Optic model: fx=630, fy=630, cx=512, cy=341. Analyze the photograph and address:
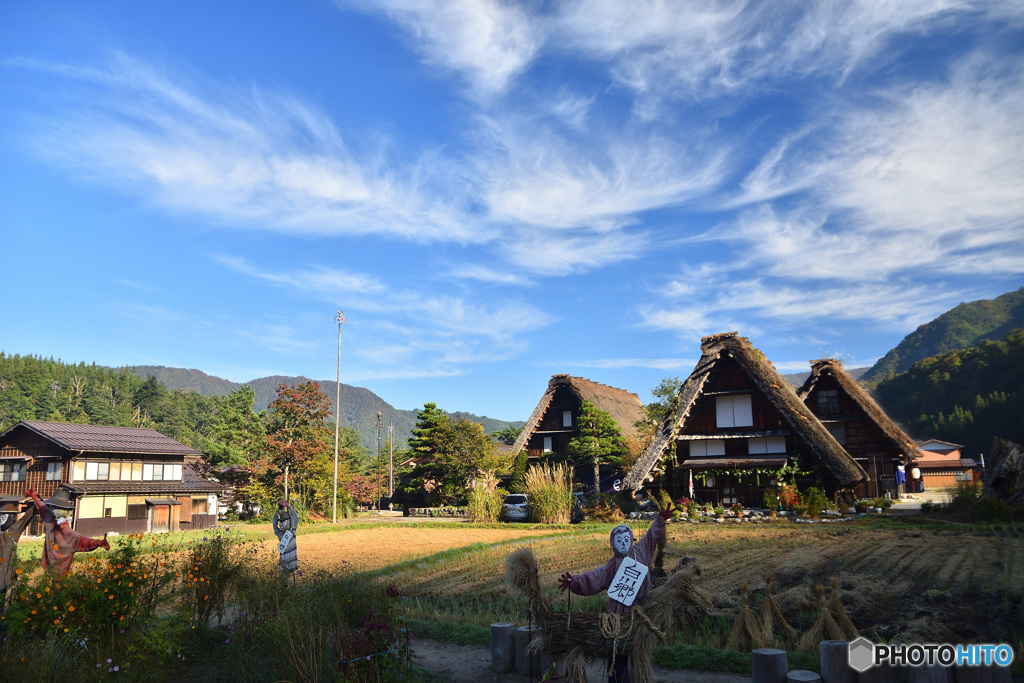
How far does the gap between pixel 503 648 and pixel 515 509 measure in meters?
19.6

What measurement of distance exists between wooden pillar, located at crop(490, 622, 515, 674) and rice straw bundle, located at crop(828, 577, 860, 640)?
11.2ft

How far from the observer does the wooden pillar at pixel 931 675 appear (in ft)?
15.2

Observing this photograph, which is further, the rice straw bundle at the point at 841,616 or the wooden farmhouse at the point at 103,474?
the wooden farmhouse at the point at 103,474

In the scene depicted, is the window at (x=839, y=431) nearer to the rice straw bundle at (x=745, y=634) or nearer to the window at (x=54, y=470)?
the rice straw bundle at (x=745, y=634)

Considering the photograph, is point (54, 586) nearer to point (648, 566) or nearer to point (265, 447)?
point (648, 566)

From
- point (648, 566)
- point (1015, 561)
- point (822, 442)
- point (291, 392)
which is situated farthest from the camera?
point (291, 392)

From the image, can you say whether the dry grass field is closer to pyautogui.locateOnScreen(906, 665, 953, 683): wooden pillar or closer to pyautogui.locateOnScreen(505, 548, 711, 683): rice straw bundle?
pyautogui.locateOnScreen(906, 665, 953, 683): wooden pillar

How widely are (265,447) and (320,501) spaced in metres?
6.76

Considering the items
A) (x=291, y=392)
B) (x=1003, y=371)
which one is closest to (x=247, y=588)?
(x=291, y=392)

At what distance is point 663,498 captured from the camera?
23.9 metres

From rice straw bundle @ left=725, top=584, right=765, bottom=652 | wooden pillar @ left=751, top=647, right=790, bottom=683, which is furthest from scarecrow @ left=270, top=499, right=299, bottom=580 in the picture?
wooden pillar @ left=751, top=647, right=790, bottom=683

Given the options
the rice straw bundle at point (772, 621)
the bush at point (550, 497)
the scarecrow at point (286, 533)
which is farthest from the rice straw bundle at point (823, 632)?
the bush at point (550, 497)

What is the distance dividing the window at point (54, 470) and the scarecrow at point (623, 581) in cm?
3337

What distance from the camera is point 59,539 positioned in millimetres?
8203
